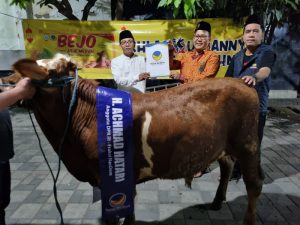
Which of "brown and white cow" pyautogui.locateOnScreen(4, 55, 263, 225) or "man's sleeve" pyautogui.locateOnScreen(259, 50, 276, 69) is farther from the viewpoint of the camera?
"man's sleeve" pyautogui.locateOnScreen(259, 50, 276, 69)

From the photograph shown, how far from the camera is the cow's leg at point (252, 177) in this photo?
8.82ft

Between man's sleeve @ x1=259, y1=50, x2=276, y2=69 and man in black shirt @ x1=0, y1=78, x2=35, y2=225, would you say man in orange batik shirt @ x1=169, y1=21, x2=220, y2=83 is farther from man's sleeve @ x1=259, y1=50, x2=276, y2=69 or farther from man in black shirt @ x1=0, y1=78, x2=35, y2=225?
man in black shirt @ x1=0, y1=78, x2=35, y2=225

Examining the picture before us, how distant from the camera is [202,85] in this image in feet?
7.89

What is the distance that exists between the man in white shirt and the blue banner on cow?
7.63ft

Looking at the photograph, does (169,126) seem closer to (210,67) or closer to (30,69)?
(30,69)

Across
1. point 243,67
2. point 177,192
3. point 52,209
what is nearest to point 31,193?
point 52,209

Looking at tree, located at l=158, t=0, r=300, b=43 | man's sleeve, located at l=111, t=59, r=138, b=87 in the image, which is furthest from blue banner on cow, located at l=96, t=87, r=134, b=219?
tree, located at l=158, t=0, r=300, b=43

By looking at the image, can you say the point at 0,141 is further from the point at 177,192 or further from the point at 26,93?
the point at 177,192

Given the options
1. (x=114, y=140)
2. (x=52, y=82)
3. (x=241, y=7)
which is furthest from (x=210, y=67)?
(x=241, y=7)

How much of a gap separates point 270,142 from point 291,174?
154 centimetres

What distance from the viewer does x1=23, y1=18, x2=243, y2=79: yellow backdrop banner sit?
22.8ft

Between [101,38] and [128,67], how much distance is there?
9.83 ft

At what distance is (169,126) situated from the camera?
2.20 meters

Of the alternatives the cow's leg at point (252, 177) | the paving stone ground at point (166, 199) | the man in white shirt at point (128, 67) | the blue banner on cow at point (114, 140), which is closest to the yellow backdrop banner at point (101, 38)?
the man in white shirt at point (128, 67)
